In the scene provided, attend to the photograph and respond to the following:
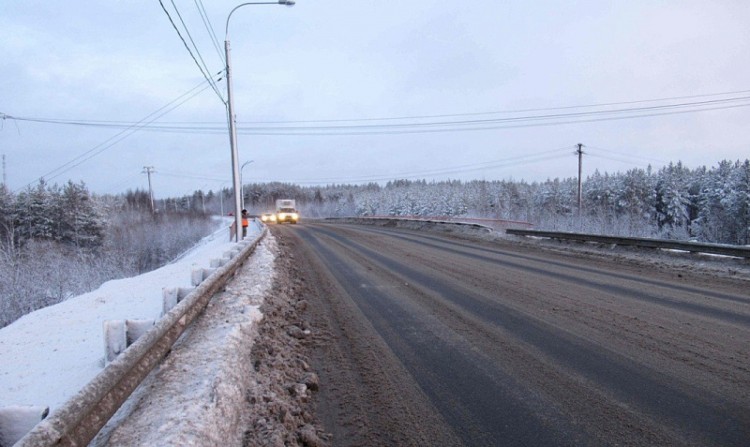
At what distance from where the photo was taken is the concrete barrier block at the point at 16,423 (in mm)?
2132

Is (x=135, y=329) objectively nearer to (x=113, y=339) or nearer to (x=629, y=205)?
(x=113, y=339)

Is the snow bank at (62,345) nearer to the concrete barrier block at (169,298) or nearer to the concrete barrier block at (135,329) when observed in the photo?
the concrete barrier block at (135,329)

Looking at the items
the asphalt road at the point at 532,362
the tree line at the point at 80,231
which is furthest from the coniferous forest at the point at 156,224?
the asphalt road at the point at 532,362

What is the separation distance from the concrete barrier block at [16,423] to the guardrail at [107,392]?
101 millimetres

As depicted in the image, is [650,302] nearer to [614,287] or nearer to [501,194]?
[614,287]

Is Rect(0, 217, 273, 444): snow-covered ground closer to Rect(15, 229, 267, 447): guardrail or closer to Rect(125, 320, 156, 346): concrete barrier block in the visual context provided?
Rect(15, 229, 267, 447): guardrail

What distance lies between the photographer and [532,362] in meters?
4.75

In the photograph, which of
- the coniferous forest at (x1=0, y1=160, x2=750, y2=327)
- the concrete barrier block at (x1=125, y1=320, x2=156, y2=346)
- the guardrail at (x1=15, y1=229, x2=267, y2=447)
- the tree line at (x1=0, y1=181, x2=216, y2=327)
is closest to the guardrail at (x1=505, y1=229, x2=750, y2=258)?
the coniferous forest at (x1=0, y1=160, x2=750, y2=327)

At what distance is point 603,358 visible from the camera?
484 cm

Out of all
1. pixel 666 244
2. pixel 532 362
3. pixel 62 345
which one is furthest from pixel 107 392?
pixel 666 244

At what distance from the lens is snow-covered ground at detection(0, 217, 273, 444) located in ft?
13.5

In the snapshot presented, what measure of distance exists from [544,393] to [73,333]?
7194 mm

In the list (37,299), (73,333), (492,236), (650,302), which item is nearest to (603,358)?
(650,302)

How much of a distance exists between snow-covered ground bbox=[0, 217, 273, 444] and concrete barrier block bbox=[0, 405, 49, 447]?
0.80 metres
